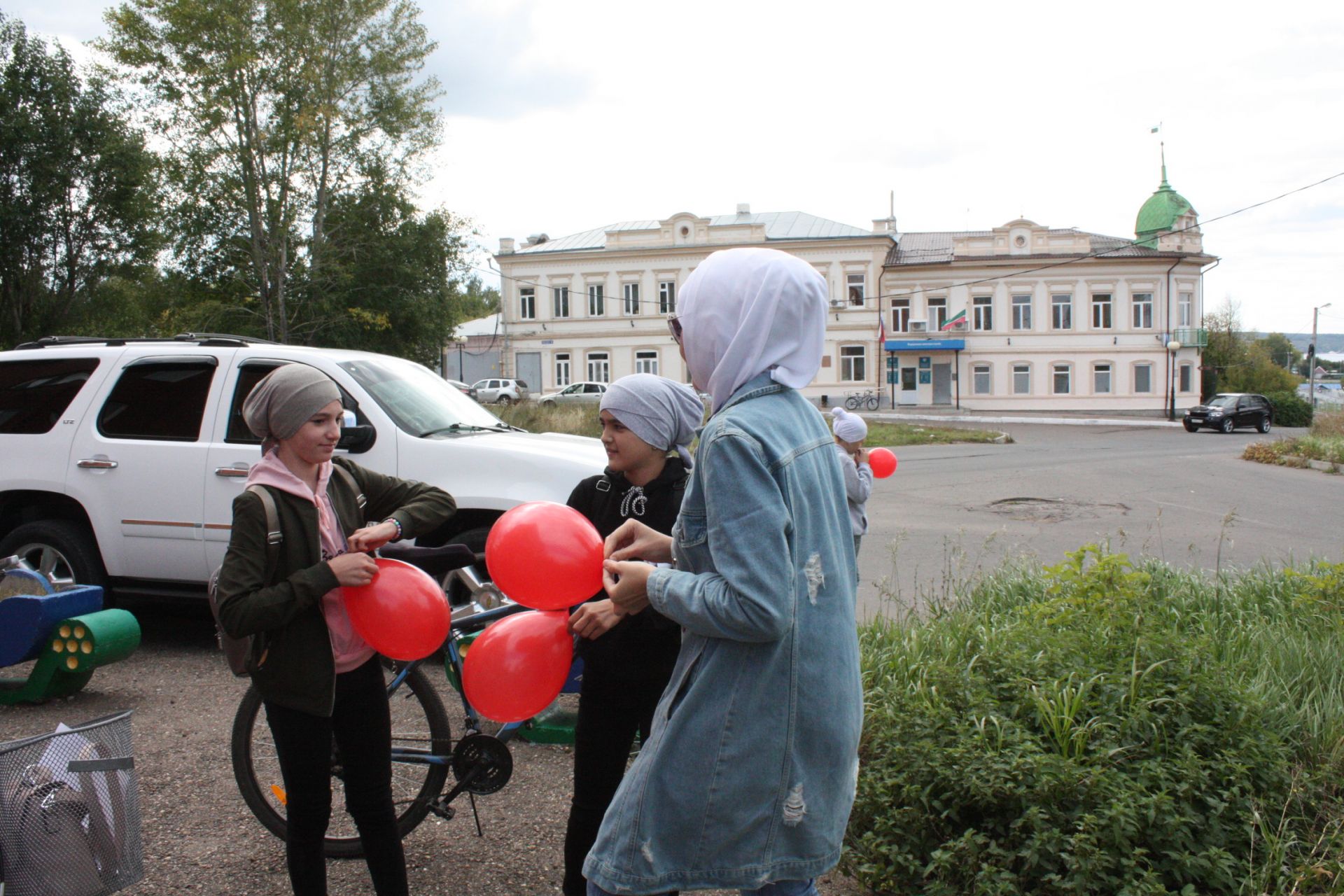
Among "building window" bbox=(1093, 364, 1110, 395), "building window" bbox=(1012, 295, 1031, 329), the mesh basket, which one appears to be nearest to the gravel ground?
the mesh basket

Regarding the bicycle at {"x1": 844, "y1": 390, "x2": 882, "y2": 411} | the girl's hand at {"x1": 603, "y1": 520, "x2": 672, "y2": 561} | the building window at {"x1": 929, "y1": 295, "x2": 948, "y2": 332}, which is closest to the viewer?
the girl's hand at {"x1": 603, "y1": 520, "x2": 672, "y2": 561}

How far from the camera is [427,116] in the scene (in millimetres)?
32281

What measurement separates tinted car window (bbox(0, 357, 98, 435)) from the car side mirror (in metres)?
2.02

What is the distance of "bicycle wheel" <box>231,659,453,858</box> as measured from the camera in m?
3.44

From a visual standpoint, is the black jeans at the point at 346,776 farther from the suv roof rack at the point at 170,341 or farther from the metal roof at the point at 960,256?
the metal roof at the point at 960,256

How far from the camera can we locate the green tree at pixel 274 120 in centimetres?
2886

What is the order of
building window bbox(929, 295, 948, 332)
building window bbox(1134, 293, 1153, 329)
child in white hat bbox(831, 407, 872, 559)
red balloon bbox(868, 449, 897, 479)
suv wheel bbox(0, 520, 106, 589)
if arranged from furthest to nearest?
building window bbox(929, 295, 948, 332) → building window bbox(1134, 293, 1153, 329) → red balloon bbox(868, 449, 897, 479) → suv wheel bbox(0, 520, 106, 589) → child in white hat bbox(831, 407, 872, 559)

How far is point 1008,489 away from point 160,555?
1325 centimetres

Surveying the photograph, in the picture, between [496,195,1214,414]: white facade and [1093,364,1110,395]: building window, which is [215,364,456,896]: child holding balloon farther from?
[1093,364,1110,395]: building window

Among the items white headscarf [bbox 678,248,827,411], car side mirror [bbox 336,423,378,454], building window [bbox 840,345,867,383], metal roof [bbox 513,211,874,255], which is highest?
metal roof [bbox 513,211,874,255]

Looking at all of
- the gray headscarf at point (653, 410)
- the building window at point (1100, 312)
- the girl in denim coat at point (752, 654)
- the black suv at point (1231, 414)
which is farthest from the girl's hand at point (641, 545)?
the building window at point (1100, 312)

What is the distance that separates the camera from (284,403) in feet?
8.65

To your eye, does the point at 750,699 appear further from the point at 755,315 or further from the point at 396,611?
the point at 396,611

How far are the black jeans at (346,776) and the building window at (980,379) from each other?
174ft
